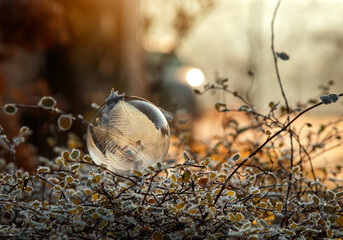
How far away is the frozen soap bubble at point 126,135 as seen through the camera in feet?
4.83

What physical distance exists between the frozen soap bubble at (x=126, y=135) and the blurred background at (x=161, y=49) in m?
2.14

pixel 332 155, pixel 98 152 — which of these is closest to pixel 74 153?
pixel 98 152

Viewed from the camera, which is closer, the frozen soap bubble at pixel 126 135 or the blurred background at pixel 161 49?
the frozen soap bubble at pixel 126 135

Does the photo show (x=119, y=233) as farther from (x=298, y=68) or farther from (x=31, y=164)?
(x=298, y=68)

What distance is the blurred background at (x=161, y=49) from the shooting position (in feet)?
17.3

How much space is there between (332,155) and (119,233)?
27.1ft

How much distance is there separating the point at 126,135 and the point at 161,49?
28.1ft

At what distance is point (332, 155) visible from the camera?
8.73 m

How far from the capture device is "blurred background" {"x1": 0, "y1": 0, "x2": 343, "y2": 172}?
17.3ft

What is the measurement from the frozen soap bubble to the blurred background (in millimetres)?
2136

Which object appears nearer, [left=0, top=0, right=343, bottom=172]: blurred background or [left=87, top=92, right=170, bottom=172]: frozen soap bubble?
[left=87, top=92, right=170, bottom=172]: frozen soap bubble

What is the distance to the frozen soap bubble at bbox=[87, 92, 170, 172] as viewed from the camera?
1.47 meters

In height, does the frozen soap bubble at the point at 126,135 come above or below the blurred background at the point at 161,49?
below

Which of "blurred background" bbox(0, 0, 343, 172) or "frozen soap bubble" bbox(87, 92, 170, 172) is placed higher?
"blurred background" bbox(0, 0, 343, 172)
